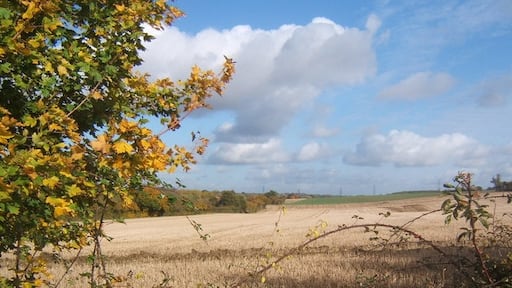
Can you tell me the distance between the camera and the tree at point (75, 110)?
2.61 m

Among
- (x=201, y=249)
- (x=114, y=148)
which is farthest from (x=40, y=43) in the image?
(x=201, y=249)

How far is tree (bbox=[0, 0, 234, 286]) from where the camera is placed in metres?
2.61

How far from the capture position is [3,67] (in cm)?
276

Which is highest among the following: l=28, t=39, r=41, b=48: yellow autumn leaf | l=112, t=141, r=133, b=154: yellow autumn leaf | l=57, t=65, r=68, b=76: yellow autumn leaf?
l=28, t=39, r=41, b=48: yellow autumn leaf

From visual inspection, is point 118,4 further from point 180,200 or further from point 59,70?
point 180,200

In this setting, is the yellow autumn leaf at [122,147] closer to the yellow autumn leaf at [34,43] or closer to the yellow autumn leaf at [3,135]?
the yellow autumn leaf at [3,135]

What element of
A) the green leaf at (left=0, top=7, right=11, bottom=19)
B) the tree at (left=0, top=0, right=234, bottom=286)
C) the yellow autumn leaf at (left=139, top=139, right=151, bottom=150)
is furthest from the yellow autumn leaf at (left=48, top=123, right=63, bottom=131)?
the green leaf at (left=0, top=7, right=11, bottom=19)

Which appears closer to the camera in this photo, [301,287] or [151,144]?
[151,144]

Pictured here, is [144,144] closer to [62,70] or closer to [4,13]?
[62,70]

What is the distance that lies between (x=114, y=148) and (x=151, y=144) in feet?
0.79

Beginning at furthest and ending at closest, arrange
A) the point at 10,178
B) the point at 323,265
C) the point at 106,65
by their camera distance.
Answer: the point at 323,265
the point at 106,65
the point at 10,178

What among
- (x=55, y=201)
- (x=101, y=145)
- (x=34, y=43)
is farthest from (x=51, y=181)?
(x=34, y=43)

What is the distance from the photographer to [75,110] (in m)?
3.26

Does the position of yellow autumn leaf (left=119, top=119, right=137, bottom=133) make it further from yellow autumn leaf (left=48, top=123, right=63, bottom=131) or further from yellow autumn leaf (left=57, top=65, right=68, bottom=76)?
yellow autumn leaf (left=57, top=65, right=68, bottom=76)
